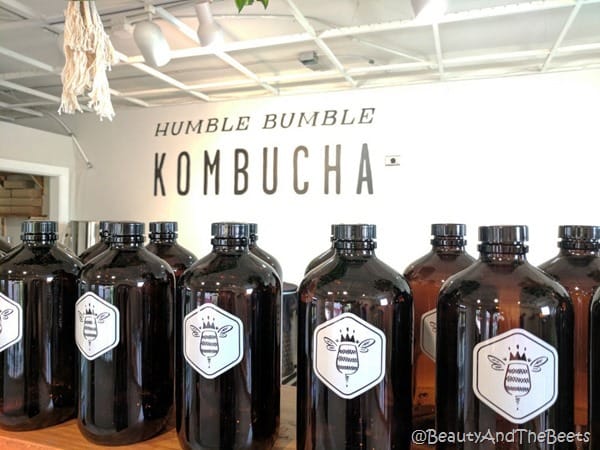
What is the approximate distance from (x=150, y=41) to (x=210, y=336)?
2.29m

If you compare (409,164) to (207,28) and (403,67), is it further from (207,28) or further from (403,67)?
(207,28)

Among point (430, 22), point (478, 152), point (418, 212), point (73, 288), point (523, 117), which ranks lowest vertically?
point (73, 288)

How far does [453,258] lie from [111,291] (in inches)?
19.0

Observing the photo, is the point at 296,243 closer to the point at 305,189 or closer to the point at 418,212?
the point at 305,189

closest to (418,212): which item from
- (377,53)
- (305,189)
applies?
→ (305,189)

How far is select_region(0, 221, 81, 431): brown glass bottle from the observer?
2.31ft

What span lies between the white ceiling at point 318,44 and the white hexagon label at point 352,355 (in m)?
2.21

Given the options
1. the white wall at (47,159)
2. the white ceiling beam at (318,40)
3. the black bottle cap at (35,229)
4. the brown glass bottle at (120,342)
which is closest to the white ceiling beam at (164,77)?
the white ceiling beam at (318,40)

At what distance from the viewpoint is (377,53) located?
3287 millimetres

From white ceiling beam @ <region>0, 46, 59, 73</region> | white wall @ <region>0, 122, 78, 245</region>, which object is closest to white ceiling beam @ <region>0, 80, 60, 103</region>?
white wall @ <region>0, 122, 78, 245</region>

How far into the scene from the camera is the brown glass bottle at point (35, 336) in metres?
0.70

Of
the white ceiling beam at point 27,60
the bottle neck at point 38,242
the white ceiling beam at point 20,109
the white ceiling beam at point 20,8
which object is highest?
the white ceiling beam at point 20,109

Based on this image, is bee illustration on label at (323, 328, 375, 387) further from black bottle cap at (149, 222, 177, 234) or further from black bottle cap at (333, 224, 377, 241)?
black bottle cap at (149, 222, 177, 234)

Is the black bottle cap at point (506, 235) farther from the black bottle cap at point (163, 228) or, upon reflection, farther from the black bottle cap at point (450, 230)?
the black bottle cap at point (163, 228)
